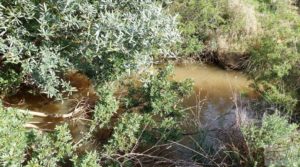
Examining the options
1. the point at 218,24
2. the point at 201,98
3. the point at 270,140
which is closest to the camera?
the point at 270,140

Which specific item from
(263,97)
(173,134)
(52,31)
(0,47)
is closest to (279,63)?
(263,97)

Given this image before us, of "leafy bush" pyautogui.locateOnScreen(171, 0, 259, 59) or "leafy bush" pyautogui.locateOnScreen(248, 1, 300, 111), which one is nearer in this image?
"leafy bush" pyautogui.locateOnScreen(248, 1, 300, 111)

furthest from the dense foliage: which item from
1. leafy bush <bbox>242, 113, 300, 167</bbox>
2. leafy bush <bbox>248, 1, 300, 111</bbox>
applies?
leafy bush <bbox>248, 1, 300, 111</bbox>

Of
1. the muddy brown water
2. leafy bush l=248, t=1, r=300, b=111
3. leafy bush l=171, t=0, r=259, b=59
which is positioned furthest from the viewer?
leafy bush l=171, t=0, r=259, b=59

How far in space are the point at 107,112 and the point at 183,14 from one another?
5812 mm

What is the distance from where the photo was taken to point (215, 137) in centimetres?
735

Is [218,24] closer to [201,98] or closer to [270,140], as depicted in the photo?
[201,98]

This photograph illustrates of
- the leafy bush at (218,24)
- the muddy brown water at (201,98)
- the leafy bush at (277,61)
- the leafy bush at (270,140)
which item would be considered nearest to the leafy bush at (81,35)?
the muddy brown water at (201,98)

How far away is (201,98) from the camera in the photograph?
10.5 meters

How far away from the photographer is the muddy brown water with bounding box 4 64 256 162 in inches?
330

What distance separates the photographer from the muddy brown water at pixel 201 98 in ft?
27.5

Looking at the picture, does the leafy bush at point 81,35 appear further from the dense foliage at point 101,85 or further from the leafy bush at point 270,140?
the leafy bush at point 270,140

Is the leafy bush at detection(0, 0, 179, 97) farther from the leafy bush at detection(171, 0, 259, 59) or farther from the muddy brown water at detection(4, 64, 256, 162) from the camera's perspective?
the leafy bush at detection(171, 0, 259, 59)

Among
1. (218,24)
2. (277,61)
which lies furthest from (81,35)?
(218,24)
